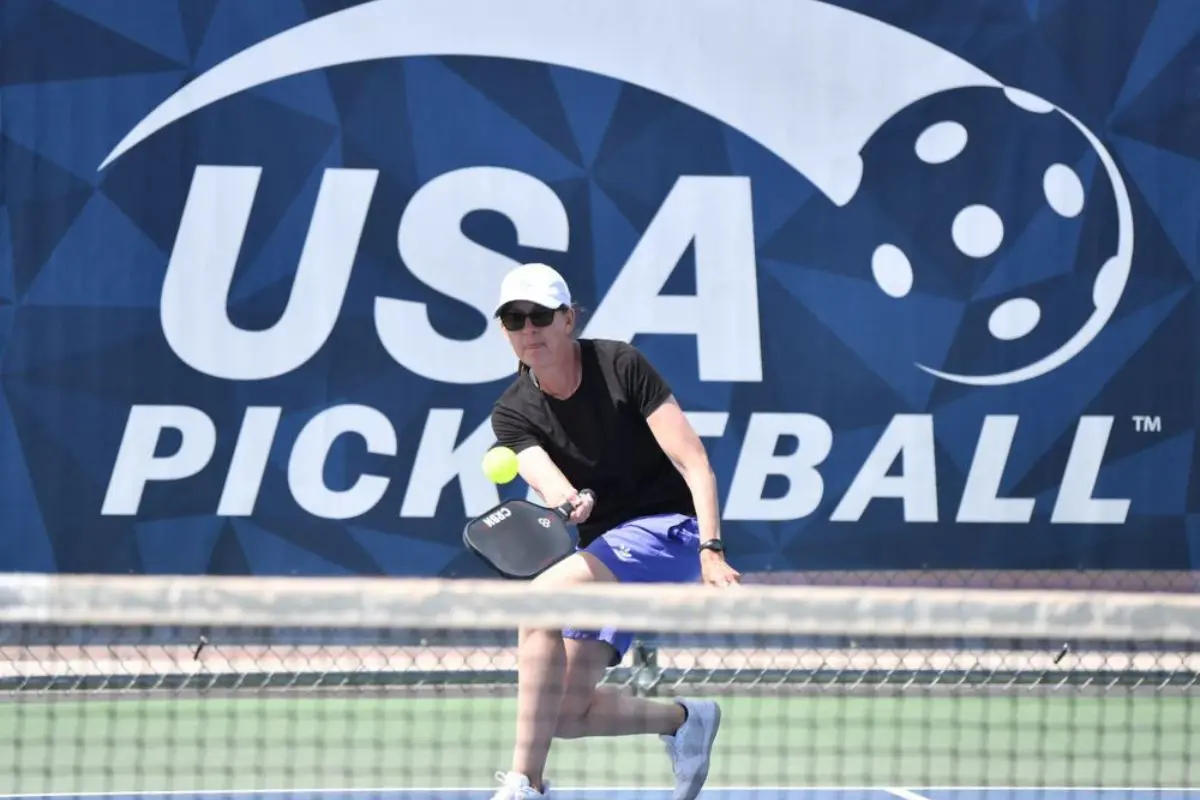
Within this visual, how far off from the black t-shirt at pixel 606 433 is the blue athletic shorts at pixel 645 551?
6 centimetres

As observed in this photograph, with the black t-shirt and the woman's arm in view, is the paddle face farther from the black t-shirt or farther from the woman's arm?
the woman's arm

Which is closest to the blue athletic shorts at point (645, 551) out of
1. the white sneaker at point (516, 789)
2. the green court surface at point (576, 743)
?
the white sneaker at point (516, 789)

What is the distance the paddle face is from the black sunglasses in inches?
16.8

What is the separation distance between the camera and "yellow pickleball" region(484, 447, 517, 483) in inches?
177

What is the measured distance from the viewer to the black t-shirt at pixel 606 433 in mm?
4480

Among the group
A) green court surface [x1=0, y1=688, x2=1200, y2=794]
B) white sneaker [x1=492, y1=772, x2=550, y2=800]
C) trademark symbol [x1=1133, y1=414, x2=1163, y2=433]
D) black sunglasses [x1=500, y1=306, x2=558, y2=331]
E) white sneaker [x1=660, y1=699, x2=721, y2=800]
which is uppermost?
trademark symbol [x1=1133, y1=414, x2=1163, y2=433]

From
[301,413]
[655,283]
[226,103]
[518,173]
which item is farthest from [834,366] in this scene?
[226,103]

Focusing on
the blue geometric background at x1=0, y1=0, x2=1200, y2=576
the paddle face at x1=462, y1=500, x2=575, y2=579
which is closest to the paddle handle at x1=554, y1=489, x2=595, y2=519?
the paddle face at x1=462, y1=500, x2=575, y2=579

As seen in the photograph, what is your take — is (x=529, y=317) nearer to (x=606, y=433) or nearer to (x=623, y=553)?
(x=606, y=433)

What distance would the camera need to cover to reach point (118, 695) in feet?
22.7

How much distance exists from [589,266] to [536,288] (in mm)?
3233

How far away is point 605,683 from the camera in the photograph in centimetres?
689

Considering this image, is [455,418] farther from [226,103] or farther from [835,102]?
[835,102]

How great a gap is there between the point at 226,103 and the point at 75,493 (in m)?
1.68
